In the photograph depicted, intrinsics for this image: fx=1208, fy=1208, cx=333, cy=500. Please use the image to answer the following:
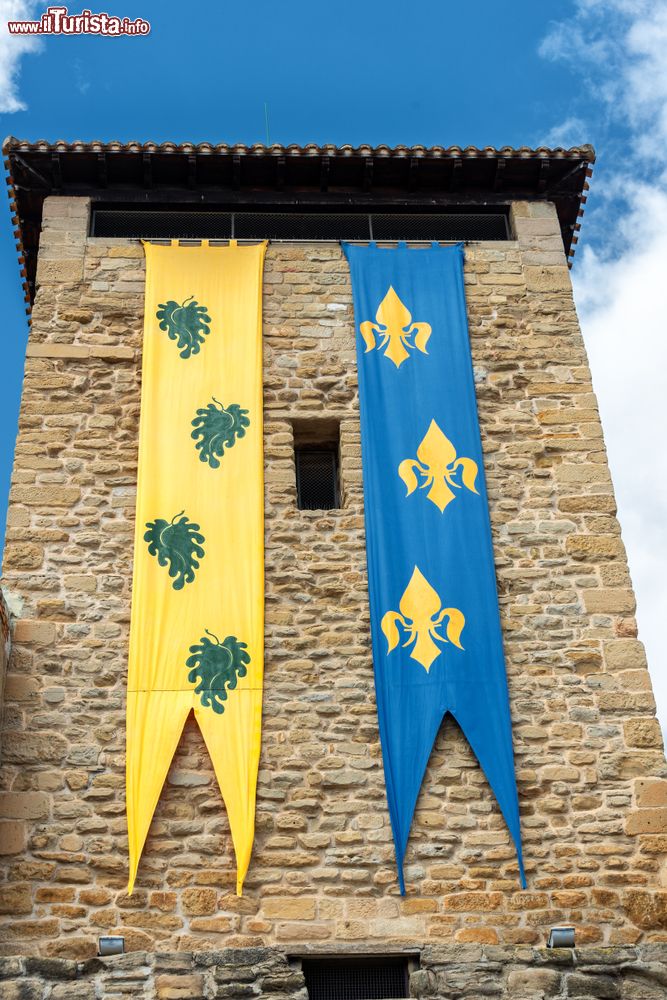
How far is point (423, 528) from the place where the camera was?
8070 mm

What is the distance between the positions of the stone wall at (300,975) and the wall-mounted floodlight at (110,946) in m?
0.07

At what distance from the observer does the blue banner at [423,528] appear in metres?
7.30

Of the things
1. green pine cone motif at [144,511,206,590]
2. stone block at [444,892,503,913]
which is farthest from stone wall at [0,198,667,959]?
green pine cone motif at [144,511,206,590]

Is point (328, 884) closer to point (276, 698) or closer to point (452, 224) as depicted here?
point (276, 698)

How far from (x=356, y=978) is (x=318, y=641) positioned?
2011 mm

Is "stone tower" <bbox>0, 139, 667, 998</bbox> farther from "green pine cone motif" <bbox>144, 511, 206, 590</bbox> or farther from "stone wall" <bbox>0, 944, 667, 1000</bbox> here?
"green pine cone motif" <bbox>144, 511, 206, 590</bbox>

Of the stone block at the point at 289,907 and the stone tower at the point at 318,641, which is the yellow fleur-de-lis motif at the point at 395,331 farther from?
the stone block at the point at 289,907

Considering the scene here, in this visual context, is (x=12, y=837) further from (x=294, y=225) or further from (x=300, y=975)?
(x=294, y=225)

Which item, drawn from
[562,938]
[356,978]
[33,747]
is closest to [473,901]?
[562,938]

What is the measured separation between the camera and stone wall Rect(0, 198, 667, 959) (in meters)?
6.78

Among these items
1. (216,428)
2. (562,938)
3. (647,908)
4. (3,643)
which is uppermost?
(216,428)

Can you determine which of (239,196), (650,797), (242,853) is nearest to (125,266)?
(239,196)

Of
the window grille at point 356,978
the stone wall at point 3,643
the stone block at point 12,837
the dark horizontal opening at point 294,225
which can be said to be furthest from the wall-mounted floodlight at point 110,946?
the dark horizontal opening at point 294,225

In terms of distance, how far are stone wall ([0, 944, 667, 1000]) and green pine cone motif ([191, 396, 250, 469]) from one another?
327 cm
